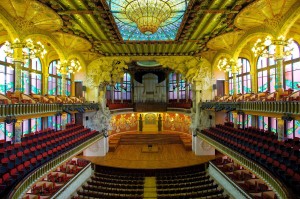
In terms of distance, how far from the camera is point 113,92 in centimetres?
2447

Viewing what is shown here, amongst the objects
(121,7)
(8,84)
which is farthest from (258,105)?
(8,84)

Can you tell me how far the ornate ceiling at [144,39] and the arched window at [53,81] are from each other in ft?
12.6

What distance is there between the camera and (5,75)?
12914 millimetres

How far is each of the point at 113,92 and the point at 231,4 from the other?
56.8 ft

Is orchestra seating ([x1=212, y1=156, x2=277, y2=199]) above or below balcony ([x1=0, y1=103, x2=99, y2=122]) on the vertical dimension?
below

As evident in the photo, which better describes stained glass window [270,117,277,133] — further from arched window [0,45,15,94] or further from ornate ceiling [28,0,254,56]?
arched window [0,45,15,94]

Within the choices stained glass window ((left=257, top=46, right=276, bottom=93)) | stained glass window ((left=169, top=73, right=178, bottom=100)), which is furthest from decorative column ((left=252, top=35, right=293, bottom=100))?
stained glass window ((left=169, top=73, right=178, bottom=100))

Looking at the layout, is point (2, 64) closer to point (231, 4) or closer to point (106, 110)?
point (106, 110)

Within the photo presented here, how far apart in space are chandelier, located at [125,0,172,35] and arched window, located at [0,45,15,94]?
864 cm

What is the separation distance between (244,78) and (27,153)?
15928 millimetres

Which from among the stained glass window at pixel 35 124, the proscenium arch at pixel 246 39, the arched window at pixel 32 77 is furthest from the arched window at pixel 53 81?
the proscenium arch at pixel 246 39

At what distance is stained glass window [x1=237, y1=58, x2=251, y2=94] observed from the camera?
1673cm

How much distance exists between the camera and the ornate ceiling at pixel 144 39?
9391 millimetres

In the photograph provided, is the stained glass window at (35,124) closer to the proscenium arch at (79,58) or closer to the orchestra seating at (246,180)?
the proscenium arch at (79,58)
